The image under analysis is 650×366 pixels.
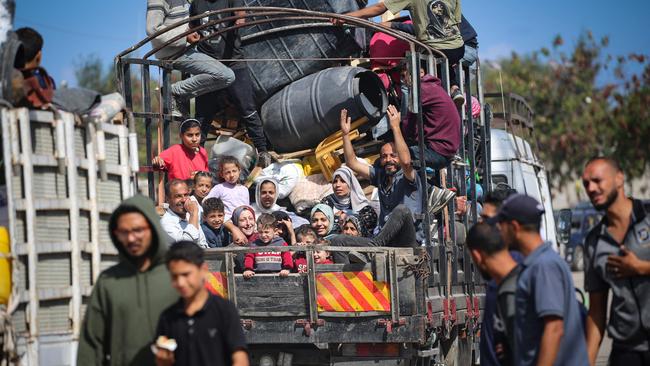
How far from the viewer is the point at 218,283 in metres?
9.54

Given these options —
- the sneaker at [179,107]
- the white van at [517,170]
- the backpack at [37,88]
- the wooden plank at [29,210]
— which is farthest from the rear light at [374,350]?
the white van at [517,170]

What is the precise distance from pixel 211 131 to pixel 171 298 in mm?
6979

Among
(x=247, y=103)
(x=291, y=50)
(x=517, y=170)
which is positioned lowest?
(x=517, y=170)

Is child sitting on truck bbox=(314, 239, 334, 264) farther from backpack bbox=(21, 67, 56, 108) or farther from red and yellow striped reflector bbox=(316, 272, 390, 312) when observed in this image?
backpack bbox=(21, 67, 56, 108)

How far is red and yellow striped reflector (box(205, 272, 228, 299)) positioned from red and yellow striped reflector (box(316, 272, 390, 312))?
2.53 ft

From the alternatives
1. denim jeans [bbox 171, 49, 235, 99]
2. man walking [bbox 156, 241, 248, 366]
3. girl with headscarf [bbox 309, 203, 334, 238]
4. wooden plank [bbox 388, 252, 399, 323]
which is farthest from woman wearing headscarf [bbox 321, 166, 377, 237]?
man walking [bbox 156, 241, 248, 366]

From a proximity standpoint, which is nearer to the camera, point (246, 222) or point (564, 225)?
point (246, 222)

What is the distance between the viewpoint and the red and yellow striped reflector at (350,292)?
916 centimetres

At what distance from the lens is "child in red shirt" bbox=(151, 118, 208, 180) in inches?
452

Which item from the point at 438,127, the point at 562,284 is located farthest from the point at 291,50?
the point at 562,284

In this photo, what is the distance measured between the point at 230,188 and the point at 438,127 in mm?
2067

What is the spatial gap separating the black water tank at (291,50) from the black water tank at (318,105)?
0.22 meters

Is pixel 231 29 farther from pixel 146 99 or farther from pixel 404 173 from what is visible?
pixel 404 173

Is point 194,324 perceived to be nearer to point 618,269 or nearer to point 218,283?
point 618,269
